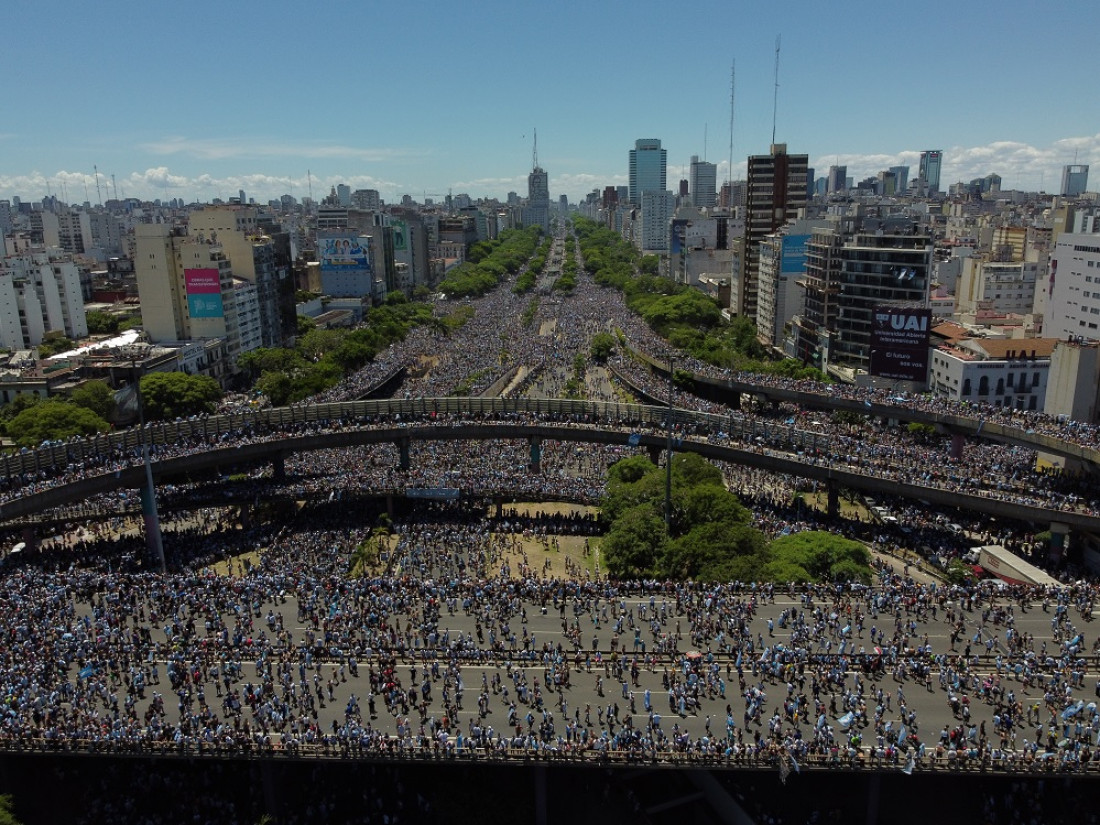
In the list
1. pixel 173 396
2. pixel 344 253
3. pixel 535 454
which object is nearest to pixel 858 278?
pixel 535 454

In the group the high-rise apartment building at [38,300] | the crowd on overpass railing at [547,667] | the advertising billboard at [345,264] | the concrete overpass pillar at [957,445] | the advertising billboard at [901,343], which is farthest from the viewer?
the advertising billboard at [345,264]

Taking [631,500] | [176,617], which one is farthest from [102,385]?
[631,500]

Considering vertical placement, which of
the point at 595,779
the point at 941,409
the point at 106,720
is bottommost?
the point at 595,779

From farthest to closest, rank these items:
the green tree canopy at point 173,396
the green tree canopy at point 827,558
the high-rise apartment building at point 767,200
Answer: the high-rise apartment building at point 767,200 < the green tree canopy at point 173,396 < the green tree canopy at point 827,558

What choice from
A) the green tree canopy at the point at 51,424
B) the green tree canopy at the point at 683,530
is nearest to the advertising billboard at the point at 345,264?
the green tree canopy at the point at 51,424

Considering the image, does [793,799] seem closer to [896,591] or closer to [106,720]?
[896,591]

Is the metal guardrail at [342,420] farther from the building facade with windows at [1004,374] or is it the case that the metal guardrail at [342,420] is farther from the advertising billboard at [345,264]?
the advertising billboard at [345,264]
